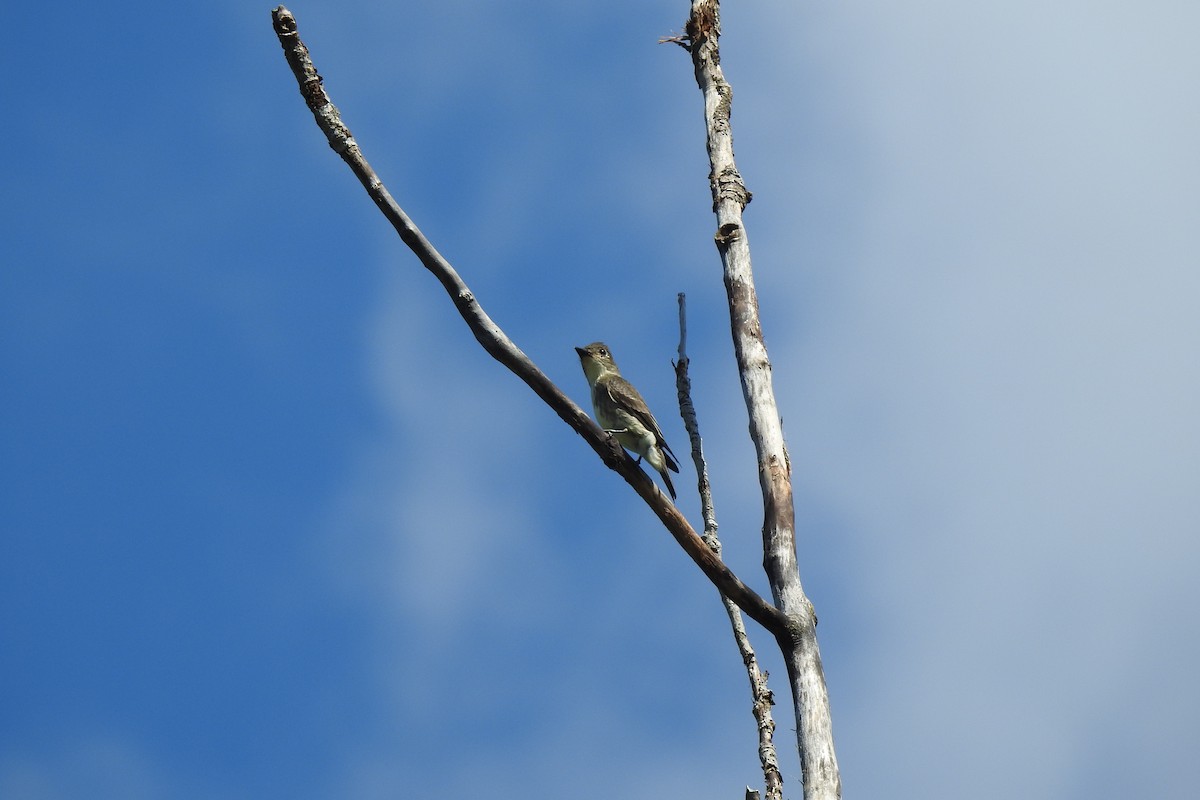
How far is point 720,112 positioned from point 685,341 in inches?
67.7

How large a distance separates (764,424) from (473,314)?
156 cm

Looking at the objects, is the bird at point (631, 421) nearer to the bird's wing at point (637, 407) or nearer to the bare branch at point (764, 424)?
the bird's wing at point (637, 407)

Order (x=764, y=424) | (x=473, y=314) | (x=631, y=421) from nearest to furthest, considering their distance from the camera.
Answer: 1. (x=473, y=314)
2. (x=764, y=424)
3. (x=631, y=421)

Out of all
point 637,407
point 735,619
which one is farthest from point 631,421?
point 735,619

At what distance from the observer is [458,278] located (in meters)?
5.08

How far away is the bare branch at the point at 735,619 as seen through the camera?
18.1 feet

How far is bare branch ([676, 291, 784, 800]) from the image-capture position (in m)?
5.52

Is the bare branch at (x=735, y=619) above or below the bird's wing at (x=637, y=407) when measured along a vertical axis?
below

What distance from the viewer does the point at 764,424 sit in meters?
5.49

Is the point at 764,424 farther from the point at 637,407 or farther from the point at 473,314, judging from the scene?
the point at 637,407

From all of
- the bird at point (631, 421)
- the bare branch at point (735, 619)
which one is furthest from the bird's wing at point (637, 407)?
the bare branch at point (735, 619)

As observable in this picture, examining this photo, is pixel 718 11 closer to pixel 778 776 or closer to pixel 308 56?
pixel 308 56

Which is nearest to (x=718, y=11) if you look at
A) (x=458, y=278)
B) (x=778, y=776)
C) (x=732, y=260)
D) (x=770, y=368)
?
(x=732, y=260)

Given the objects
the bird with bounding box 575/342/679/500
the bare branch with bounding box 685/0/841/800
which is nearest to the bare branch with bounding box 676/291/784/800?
the bare branch with bounding box 685/0/841/800
